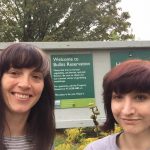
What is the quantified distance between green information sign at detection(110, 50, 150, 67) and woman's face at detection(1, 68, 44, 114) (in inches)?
152

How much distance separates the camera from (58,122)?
605cm

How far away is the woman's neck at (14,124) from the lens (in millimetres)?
2762

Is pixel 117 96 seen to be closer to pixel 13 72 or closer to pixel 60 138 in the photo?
pixel 13 72

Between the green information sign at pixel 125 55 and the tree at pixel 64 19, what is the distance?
20.0 meters

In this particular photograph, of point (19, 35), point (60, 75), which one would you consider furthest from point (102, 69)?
point (19, 35)

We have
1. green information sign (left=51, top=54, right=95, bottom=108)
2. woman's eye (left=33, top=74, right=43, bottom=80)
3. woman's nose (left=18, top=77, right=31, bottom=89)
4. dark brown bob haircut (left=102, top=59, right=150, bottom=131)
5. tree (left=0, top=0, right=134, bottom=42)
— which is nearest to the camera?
dark brown bob haircut (left=102, top=59, right=150, bottom=131)

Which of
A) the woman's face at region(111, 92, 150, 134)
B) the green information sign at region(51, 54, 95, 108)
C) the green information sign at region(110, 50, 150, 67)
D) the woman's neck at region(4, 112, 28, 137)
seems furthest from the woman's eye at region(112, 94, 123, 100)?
the green information sign at region(110, 50, 150, 67)

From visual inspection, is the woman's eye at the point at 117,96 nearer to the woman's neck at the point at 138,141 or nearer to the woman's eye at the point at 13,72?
the woman's neck at the point at 138,141

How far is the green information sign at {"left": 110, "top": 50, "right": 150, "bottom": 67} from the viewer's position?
6.40 m

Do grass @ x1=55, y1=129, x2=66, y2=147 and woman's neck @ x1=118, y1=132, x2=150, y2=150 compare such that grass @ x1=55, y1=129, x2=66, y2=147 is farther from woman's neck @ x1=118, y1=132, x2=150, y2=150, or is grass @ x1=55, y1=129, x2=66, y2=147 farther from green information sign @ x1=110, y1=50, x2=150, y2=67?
woman's neck @ x1=118, y1=132, x2=150, y2=150

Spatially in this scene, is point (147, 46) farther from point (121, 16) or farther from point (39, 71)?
point (121, 16)

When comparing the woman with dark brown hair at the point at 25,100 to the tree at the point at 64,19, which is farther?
the tree at the point at 64,19

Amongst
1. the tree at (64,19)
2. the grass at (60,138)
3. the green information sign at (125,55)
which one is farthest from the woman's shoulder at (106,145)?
the tree at (64,19)

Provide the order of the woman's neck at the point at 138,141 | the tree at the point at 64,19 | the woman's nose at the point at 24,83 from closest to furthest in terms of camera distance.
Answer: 1. the woman's neck at the point at 138,141
2. the woman's nose at the point at 24,83
3. the tree at the point at 64,19
